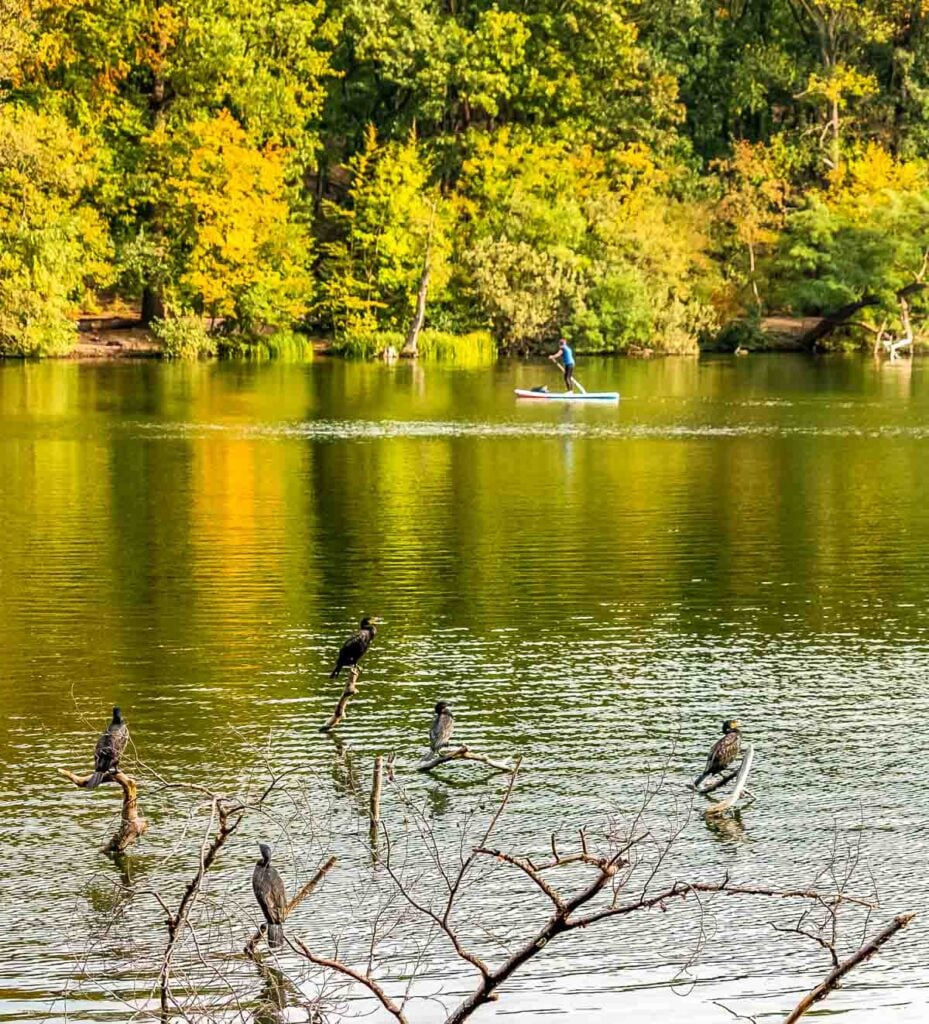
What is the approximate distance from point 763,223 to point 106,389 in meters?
43.6

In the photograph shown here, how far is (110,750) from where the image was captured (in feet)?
56.5

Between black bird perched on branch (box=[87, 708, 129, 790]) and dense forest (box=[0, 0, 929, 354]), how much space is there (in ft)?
202

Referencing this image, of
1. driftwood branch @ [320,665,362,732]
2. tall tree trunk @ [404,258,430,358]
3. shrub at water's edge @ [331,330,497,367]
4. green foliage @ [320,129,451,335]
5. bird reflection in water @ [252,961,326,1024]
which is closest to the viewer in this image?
bird reflection in water @ [252,961,326,1024]

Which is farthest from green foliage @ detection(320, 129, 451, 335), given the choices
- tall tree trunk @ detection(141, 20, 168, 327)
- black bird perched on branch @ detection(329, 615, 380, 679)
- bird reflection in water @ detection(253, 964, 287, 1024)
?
bird reflection in water @ detection(253, 964, 287, 1024)

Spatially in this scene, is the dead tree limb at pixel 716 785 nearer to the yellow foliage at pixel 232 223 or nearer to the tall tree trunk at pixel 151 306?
the yellow foliage at pixel 232 223

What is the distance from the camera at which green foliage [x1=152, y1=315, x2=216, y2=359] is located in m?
83.3

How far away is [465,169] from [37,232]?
25.8 m

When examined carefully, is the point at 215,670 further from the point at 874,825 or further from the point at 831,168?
the point at 831,168

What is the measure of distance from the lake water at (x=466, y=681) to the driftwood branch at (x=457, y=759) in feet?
0.97

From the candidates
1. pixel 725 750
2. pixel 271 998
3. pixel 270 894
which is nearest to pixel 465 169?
pixel 725 750

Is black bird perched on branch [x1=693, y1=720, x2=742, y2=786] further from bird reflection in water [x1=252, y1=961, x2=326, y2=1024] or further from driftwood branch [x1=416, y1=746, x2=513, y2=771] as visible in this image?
bird reflection in water [x1=252, y1=961, x2=326, y2=1024]

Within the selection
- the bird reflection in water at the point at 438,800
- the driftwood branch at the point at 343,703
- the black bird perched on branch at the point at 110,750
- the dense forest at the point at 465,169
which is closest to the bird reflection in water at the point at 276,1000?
the black bird perched on branch at the point at 110,750

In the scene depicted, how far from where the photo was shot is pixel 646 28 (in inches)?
3930

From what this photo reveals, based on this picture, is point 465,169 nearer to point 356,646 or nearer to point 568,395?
point 568,395
